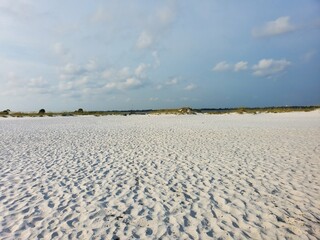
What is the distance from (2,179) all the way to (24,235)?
4.36 meters

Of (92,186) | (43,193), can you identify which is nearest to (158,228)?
(92,186)

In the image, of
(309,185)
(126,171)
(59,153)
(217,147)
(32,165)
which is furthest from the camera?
(217,147)

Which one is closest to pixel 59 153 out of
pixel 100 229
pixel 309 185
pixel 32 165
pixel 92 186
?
pixel 32 165

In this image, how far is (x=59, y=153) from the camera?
13578 mm

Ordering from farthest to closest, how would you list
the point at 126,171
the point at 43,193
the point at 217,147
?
the point at 217,147, the point at 126,171, the point at 43,193

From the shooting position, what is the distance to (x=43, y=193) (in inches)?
297

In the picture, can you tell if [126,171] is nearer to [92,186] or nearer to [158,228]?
[92,186]

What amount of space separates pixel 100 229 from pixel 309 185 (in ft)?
20.0

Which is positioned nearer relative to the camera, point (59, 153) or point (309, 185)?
point (309, 185)

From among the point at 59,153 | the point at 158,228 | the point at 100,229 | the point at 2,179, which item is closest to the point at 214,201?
the point at 158,228

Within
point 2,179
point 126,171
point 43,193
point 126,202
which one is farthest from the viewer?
point 126,171

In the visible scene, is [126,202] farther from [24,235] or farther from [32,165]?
[32,165]

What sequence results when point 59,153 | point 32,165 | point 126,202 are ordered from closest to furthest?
point 126,202 → point 32,165 → point 59,153

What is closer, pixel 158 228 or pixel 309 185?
pixel 158 228
